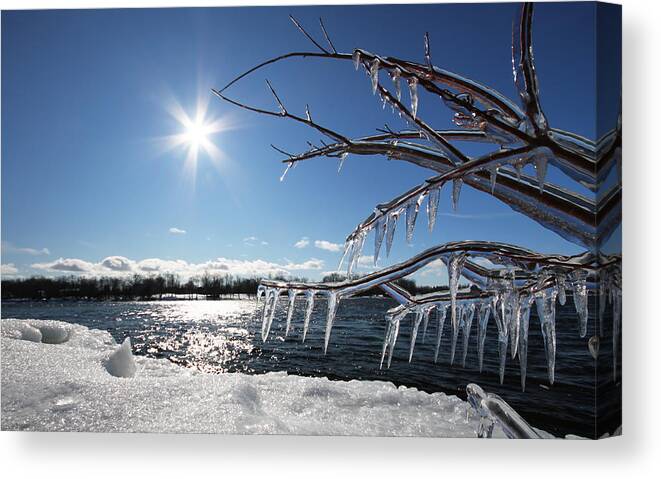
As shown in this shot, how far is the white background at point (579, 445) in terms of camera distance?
275cm

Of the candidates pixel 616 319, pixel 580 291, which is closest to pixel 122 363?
pixel 580 291

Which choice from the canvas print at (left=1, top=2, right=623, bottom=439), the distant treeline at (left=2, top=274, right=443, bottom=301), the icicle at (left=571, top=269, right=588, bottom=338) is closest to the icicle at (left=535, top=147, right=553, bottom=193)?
the icicle at (left=571, top=269, right=588, bottom=338)

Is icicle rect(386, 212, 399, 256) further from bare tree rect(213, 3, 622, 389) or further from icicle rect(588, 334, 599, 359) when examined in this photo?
icicle rect(588, 334, 599, 359)

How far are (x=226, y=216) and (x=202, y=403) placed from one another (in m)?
1.05

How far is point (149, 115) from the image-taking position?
10.2 ft

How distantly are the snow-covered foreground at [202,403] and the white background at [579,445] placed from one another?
91mm

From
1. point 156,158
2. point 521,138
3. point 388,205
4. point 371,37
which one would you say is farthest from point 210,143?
point 521,138

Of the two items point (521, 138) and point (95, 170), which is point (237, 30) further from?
point (521, 138)

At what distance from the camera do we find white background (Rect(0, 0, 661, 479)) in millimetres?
2746

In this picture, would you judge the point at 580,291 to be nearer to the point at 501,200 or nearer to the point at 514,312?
the point at 514,312

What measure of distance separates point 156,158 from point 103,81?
569 millimetres

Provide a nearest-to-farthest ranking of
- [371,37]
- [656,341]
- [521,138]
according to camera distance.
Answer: [521,138]
[656,341]
[371,37]

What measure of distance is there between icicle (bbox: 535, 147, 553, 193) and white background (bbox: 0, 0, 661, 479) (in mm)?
1166

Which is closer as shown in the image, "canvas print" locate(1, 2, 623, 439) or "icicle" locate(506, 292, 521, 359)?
"icicle" locate(506, 292, 521, 359)
